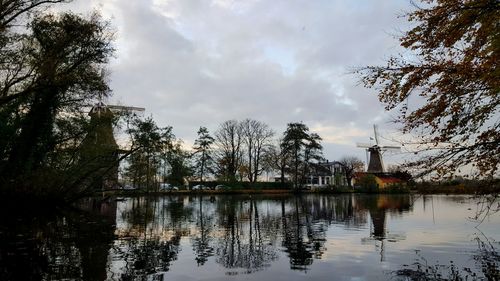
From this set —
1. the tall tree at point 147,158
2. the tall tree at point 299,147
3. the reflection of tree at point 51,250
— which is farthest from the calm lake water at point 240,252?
the tall tree at point 299,147

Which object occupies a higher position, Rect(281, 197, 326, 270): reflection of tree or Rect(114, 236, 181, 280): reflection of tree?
Rect(114, 236, 181, 280): reflection of tree

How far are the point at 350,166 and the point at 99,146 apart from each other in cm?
9846

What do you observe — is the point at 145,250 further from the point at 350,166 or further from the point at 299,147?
the point at 350,166

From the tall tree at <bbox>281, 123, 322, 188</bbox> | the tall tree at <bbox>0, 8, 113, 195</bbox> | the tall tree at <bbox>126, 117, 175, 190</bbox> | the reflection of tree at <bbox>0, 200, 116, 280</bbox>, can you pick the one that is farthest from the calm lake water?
the tall tree at <bbox>281, 123, 322, 188</bbox>

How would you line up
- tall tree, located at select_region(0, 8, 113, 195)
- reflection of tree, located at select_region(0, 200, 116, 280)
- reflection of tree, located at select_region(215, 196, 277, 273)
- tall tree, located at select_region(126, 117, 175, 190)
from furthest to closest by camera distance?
tall tree, located at select_region(126, 117, 175, 190), tall tree, located at select_region(0, 8, 113, 195), reflection of tree, located at select_region(215, 196, 277, 273), reflection of tree, located at select_region(0, 200, 116, 280)

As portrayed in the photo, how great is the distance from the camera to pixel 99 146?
90.5 feet

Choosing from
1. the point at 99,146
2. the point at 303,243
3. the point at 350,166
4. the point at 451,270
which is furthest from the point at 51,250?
the point at 350,166

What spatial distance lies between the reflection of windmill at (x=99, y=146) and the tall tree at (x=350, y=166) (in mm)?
84958

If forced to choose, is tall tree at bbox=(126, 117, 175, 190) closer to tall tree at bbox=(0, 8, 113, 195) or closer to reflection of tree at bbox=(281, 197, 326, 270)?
tall tree at bbox=(0, 8, 113, 195)

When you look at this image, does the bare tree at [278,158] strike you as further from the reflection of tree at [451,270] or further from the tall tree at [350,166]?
the reflection of tree at [451,270]

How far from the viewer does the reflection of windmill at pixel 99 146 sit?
26578mm

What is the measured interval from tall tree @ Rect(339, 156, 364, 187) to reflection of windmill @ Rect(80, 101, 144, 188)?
8496 cm

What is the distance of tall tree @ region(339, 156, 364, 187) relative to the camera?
106750 millimetres

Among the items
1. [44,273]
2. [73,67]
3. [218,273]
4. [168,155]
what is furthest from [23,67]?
[168,155]
